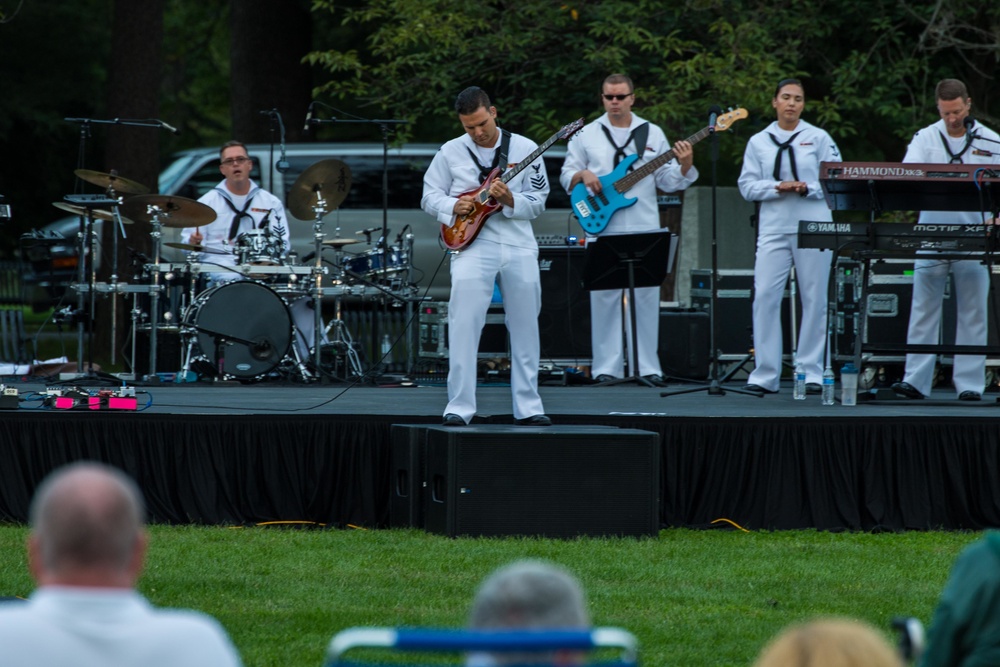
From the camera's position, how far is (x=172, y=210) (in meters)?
11.2

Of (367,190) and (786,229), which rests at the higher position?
(367,190)

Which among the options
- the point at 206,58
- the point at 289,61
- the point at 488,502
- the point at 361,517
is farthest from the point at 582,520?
the point at 206,58

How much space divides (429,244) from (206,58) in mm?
13953

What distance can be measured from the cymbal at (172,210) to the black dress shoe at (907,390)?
16.9ft

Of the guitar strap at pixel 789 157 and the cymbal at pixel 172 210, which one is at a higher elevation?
the guitar strap at pixel 789 157

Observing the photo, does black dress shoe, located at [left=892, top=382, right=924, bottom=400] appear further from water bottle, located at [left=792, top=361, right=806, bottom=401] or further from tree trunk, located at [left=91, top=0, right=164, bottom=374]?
tree trunk, located at [left=91, top=0, right=164, bottom=374]

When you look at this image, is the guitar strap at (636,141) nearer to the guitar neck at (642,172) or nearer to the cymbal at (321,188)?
the guitar neck at (642,172)

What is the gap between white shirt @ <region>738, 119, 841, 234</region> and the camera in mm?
10273

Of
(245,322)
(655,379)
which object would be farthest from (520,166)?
(245,322)

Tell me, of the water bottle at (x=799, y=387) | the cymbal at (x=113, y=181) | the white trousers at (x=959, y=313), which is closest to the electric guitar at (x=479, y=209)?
the water bottle at (x=799, y=387)

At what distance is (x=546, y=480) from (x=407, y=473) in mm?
865

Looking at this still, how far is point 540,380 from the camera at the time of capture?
12.0m

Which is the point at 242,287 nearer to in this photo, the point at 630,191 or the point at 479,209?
the point at 630,191

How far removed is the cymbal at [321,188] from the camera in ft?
39.5
